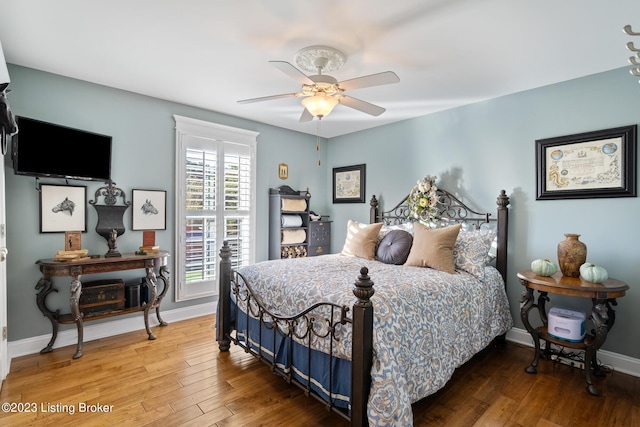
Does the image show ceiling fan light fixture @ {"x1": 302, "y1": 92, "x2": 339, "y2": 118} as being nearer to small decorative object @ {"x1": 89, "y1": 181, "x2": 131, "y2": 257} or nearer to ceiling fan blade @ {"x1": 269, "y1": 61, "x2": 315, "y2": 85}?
ceiling fan blade @ {"x1": 269, "y1": 61, "x2": 315, "y2": 85}

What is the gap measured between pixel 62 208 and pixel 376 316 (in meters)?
3.18

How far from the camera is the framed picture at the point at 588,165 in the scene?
2.69 m

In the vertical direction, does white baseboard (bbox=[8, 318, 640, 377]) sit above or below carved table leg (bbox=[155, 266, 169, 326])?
below

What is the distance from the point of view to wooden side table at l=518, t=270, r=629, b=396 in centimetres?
235

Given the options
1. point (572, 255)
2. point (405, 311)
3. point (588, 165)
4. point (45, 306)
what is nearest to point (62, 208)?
point (45, 306)

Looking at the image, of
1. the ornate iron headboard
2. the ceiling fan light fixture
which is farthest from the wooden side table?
the ceiling fan light fixture

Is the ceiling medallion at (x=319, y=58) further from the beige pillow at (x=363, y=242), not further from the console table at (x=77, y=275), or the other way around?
the console table at (x=77, y=275)

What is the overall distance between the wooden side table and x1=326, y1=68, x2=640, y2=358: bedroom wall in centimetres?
35

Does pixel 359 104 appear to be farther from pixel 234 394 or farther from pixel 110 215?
pixel 110 215

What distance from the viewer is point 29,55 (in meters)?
2.66

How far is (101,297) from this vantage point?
307 cm

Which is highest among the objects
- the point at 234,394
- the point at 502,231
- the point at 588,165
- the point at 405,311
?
the point at 588,165

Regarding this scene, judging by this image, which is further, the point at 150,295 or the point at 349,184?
the point at 349,184

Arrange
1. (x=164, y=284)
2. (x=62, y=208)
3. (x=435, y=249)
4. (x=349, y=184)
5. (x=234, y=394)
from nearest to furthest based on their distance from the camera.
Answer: (x=234, y=394) → (x=435, y=249) → (x=62, y=208) → (x=164, y=284) → (x=349, y=184)
